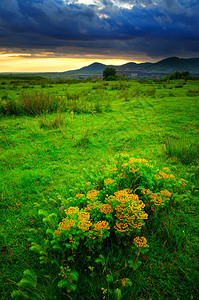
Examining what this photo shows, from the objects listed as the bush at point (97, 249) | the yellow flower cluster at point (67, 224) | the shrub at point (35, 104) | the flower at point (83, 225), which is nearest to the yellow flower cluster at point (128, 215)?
the bush at point (97, 249)

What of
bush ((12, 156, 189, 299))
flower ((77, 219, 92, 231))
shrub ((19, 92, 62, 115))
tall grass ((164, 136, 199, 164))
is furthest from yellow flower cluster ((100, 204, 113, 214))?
shrub ((19, 92, 62, 115))

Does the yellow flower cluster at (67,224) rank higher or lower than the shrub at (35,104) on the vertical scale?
lower

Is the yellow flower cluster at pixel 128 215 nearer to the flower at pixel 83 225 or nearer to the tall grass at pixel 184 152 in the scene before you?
the flower at pixel 83 225

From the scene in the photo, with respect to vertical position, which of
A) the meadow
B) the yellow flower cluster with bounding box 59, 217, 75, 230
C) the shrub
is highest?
the shrub

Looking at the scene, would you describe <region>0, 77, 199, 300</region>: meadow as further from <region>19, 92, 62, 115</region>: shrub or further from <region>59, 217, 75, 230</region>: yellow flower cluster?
<region>19, 92, 62, 115</region>: shrub

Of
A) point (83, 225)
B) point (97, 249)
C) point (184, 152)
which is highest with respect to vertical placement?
point (83, 225)

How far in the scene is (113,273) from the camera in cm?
173

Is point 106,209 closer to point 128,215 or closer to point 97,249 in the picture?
point 128,215

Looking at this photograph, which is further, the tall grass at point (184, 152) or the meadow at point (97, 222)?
the tall grass at point (184, 152)

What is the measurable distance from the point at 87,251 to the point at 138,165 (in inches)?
53.3

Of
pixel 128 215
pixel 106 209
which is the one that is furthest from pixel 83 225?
pixel 128 215

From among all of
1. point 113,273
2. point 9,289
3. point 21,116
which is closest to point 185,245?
point 113,273

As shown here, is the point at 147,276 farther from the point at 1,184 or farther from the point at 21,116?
the point at 21,116

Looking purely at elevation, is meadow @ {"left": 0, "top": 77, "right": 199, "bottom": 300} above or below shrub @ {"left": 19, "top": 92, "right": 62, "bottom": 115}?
below
